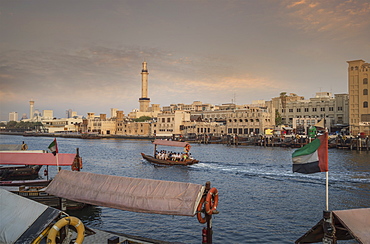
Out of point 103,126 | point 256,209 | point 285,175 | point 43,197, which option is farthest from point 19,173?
point 103,126

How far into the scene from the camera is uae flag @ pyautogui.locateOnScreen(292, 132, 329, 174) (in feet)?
36.7

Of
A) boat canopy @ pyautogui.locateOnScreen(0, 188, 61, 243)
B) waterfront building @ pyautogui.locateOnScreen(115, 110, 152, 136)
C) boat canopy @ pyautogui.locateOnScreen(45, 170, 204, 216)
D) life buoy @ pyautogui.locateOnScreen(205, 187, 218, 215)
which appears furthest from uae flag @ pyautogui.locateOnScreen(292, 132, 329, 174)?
waterfront building @ pyautogui.locateOnScreen(115, 110, 152, 136)

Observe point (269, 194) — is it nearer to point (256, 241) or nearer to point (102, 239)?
point (256, 241)

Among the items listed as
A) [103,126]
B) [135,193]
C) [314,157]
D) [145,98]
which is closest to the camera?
[314,157]

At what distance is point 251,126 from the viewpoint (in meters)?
109

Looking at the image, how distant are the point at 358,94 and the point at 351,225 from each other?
306ft

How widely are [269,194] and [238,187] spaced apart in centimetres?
347

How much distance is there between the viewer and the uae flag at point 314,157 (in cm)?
1119

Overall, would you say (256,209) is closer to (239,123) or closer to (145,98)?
(239,123)

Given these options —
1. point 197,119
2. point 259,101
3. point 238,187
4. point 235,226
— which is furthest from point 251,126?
point 235,226

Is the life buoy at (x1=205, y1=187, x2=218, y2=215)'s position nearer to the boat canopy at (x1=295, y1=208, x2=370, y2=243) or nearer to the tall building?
the boat canopy at (x1=295, y1=208, x2=370, y2=243)

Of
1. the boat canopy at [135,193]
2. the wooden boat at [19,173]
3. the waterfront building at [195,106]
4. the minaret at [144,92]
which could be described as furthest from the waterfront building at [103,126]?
the boat canopy at [135,193]

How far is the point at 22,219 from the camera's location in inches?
394

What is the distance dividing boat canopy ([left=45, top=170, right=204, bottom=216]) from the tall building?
296ft
